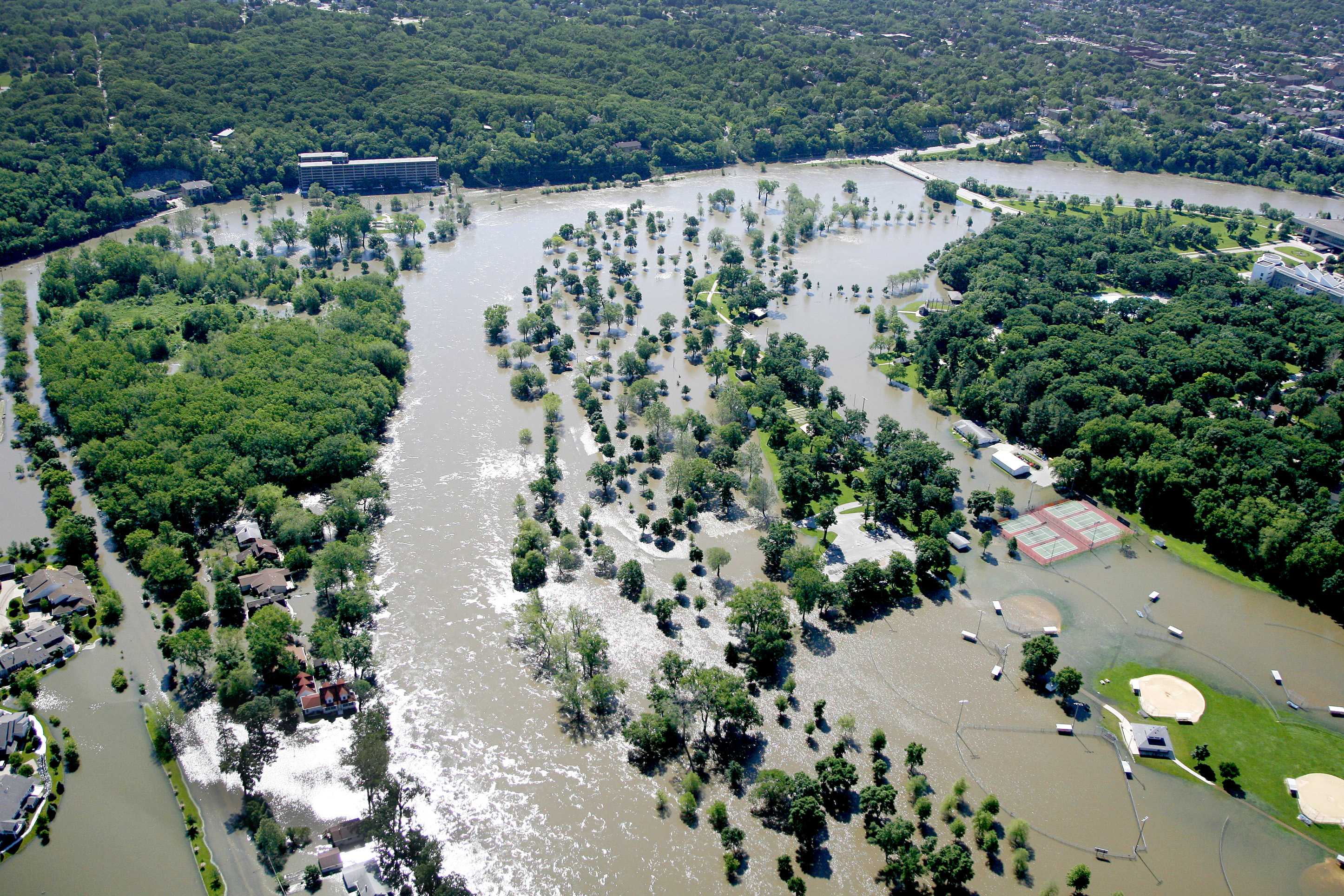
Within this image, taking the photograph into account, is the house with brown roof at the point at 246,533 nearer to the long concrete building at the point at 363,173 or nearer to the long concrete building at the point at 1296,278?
the long concrete building at the point at 363,173

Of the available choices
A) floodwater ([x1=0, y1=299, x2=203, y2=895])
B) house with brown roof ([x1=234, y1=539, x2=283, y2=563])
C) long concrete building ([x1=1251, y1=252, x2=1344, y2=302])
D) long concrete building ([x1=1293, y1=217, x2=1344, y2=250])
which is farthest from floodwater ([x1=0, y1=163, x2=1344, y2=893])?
long concrete building ([x1=1293, y1=217, x2=1344, y2=250])

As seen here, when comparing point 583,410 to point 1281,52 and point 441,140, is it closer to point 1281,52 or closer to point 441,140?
point 441,140

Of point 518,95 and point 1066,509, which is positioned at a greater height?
point 518,95

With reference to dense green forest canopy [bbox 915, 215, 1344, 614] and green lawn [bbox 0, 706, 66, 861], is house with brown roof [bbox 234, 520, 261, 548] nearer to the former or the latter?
green lawn [bbox 0, 706, 66, 861]

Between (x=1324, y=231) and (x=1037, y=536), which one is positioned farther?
(x=1324, y=231)

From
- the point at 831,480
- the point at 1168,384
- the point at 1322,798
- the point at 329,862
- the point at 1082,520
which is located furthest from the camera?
the point at 1168,384

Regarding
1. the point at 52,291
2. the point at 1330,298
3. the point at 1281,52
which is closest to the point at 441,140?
the point at 52,291

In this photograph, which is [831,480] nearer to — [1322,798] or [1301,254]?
[1322,798]

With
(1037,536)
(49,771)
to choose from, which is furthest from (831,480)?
(49,771)
